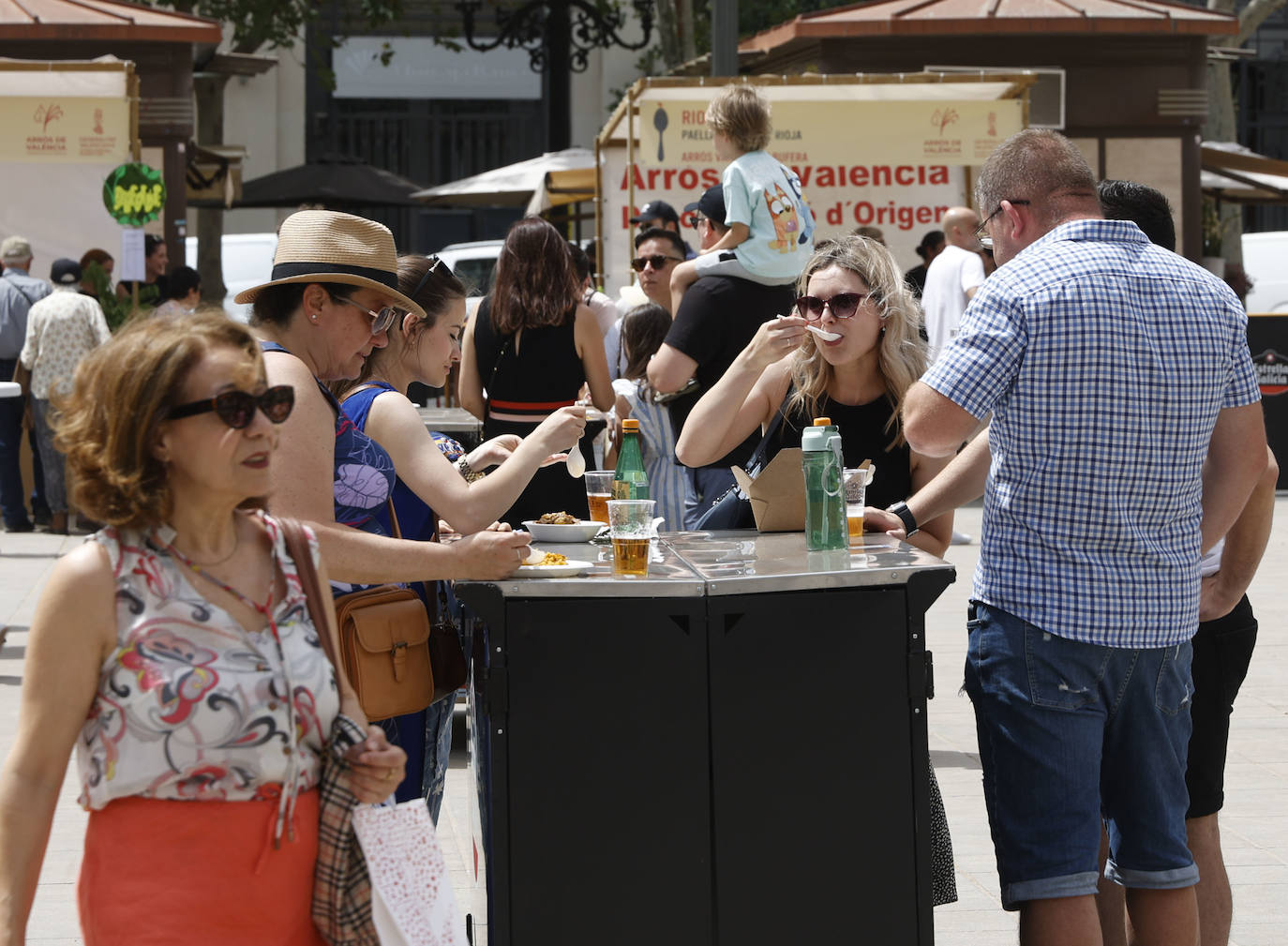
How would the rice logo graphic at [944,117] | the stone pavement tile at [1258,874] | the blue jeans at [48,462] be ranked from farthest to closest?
the rice logo graphic at [944,117]
the blue jeans at [48,462]
the stone pavement tile at [1258,874]

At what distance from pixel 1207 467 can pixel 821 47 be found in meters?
13.4

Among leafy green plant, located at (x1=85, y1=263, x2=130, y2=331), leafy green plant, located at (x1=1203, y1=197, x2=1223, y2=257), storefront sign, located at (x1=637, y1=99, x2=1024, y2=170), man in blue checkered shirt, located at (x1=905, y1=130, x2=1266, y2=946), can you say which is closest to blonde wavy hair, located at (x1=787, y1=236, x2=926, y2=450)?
man in blue checkered shirt, located at (x1=905, y1=130, x2=1266, y2=946)

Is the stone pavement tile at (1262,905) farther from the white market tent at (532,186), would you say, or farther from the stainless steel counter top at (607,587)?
the white market tent at (532,186)

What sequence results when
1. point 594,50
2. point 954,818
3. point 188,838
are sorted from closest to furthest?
point 188,838 < point 954,818 < point 594,50

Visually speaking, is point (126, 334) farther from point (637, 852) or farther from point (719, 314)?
point (719, 314)

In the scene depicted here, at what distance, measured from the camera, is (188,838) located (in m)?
2.50

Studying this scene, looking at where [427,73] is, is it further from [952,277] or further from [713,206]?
[713,206]

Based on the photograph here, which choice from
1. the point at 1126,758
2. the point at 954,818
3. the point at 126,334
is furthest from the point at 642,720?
the point at 954,818

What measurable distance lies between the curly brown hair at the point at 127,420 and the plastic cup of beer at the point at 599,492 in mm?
2026

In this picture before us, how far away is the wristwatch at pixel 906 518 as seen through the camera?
4.03 m

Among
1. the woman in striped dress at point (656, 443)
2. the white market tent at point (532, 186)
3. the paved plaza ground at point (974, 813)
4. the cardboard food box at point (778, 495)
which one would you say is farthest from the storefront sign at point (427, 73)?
the cardboard food box at point (778, 495)

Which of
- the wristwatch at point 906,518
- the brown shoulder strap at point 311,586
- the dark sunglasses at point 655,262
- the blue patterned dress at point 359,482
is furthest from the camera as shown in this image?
the dark sunglasses at point 655,262

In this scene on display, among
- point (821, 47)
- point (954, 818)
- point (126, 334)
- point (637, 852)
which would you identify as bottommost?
point (954, 818)

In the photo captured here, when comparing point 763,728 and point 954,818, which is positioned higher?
point 763,728
